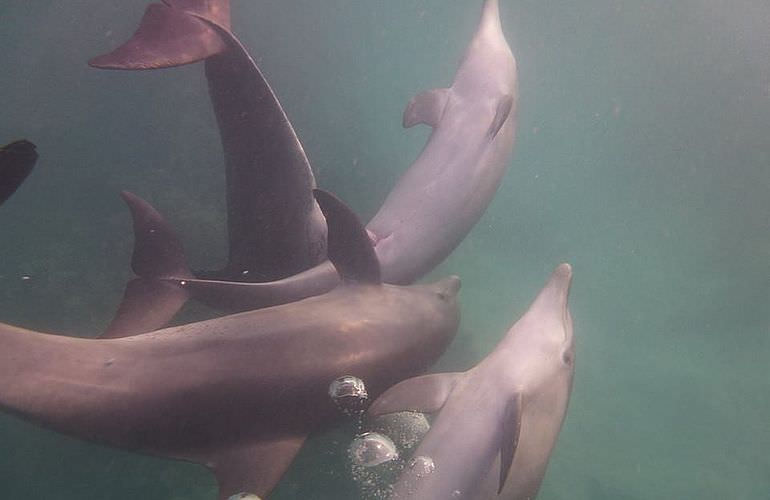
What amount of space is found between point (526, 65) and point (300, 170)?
116 ft

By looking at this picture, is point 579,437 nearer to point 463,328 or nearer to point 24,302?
point 463,328

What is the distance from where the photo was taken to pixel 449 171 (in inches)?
256

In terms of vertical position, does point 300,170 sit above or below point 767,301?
above

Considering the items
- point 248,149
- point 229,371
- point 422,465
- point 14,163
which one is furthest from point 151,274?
point 422,465

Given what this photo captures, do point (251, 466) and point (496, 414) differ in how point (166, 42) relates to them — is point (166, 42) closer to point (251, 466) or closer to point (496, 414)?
point (251, 466)

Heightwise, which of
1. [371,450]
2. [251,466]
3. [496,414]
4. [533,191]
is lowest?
[533,191]

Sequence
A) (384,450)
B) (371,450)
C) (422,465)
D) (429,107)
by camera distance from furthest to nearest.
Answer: (429,107) → (371,450) → (384,450) → (422,465)

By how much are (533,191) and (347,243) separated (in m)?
33.0

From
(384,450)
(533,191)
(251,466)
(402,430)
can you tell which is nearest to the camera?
(251,466)

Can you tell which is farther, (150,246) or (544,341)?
(544,341)

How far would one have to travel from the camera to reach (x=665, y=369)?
2405 centimetres

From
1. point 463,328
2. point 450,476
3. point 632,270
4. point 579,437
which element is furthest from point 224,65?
point 632,270

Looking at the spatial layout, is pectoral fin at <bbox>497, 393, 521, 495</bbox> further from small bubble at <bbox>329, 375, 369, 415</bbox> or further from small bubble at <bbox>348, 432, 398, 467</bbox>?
small bubble at <bbox>348, 432, 398, 467</bbox>

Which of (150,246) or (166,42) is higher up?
(166,42)
